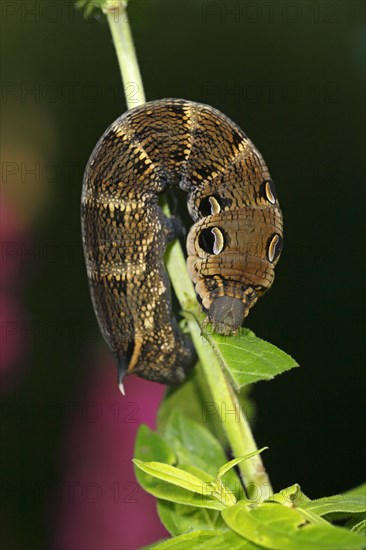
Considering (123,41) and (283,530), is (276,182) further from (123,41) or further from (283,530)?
(283,530)

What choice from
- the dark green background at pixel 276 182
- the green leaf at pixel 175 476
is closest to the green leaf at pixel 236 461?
the green leaf at pixel 175 476

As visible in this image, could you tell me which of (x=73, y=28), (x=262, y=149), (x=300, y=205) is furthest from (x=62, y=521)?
(x=73, y=28)

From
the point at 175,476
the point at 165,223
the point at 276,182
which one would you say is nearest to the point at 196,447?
the point at 175,476

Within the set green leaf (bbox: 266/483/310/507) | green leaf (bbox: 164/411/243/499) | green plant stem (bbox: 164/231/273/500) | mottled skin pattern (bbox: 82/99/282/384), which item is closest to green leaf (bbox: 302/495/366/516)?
green leaf (bbox: 266/483/310/507)

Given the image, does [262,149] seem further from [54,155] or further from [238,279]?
[238,279]

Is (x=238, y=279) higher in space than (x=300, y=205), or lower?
lower

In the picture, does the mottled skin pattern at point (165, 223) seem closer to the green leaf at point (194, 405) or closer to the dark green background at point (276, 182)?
the green leaf at point (194, 405)

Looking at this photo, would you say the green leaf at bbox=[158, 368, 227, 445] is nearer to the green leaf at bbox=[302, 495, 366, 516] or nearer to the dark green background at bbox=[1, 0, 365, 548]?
the green leaf at bbox=[302, 495, 366, 516]
